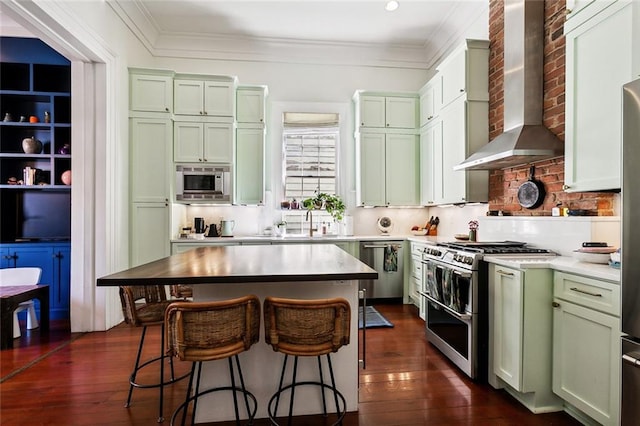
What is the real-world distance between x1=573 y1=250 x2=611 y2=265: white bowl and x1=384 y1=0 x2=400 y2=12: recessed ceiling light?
343 centimetres

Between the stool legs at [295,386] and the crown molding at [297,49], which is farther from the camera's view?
the crown molding at [297,49]

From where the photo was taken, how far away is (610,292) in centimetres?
175

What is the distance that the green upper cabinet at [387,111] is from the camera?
4.80 meters

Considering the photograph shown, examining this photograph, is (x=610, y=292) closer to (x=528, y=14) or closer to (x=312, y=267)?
(x=312, y=267)

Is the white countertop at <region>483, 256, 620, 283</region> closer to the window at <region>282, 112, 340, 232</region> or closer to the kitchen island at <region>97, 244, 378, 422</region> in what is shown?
the kitchen island at <region>97, 244, 378, 422</region>

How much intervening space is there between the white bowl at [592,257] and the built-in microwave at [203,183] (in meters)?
3.83

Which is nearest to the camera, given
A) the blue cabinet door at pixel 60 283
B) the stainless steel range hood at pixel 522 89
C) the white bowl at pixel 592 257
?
the white bowl at pixel 592 257

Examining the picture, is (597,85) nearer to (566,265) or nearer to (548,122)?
(548,122)

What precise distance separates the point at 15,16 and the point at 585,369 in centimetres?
479

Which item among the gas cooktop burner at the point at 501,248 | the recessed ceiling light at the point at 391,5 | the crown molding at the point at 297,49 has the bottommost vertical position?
Result: the gas cooktop burner at the point at 501,248

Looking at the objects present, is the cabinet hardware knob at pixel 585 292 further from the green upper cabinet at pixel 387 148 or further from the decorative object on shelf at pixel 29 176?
the decorative object on shelf at pixel 29 176

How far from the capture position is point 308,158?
206 inches

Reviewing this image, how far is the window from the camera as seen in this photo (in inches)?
204

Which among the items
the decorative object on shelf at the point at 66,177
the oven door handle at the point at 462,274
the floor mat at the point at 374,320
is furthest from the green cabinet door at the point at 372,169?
the decorative object on shelf at the point at 66,177
